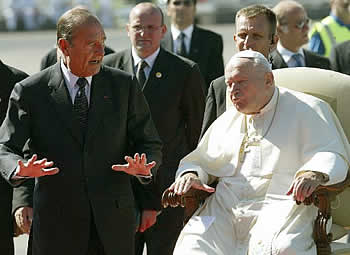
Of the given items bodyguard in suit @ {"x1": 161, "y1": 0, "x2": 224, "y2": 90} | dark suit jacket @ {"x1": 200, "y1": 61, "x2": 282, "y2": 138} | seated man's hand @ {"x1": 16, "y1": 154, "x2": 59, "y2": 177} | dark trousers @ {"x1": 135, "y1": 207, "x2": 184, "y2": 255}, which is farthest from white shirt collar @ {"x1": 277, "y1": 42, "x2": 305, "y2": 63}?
seated man's hand @ {"x1": 16, "y1": 154, "x2": 59, "y2": 177}

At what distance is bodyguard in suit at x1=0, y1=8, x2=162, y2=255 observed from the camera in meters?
6.36

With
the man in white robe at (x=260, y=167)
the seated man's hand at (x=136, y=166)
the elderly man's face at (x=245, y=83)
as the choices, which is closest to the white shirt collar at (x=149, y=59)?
the man in white robe at (x=260, y=167)

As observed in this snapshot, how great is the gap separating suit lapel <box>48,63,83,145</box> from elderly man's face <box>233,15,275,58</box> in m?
1.41

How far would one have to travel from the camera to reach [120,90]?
6.54 m

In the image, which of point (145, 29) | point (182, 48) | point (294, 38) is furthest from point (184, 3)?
point (145, 29)

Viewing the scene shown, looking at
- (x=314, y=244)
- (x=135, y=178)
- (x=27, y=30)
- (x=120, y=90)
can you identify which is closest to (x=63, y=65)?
(x=120, y=90)

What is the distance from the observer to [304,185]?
6.05 metres

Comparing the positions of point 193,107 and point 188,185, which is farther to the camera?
point 193,107

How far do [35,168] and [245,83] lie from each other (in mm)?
1295

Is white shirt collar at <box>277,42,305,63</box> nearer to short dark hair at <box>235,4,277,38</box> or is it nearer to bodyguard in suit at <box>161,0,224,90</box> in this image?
bodyguard in suit at <box>161,0,224,90</box>

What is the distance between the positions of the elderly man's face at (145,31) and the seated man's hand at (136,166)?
241 centimetres

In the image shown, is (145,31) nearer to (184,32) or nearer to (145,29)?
(145,29)

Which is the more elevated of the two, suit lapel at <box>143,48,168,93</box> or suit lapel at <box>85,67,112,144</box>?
suit lapel at <box>85,67,112,144</box>

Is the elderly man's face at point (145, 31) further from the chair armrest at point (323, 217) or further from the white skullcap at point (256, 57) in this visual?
the chair armrest at point (323, 217)
